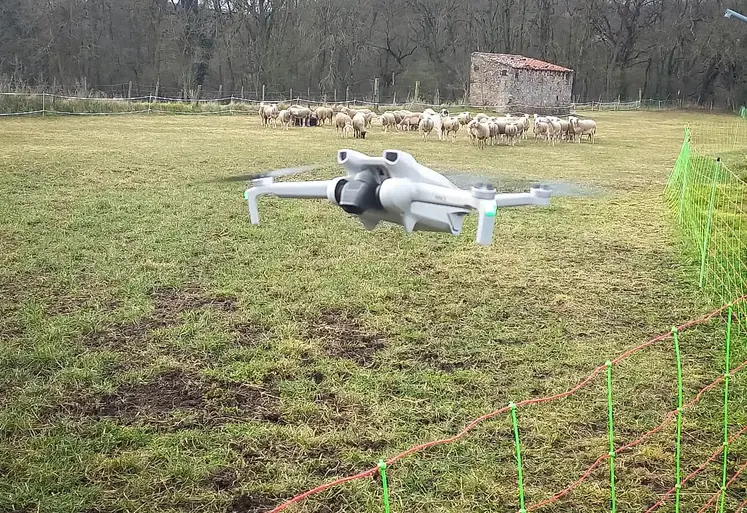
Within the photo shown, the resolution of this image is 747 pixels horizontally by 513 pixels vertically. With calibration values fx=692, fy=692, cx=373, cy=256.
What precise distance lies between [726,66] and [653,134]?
2454 centimetres

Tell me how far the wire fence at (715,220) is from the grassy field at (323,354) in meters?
0.25

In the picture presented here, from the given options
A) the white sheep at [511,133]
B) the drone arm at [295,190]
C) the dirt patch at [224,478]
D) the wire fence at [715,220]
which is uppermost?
the white sheep at [511,133]

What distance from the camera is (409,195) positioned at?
4.36ft

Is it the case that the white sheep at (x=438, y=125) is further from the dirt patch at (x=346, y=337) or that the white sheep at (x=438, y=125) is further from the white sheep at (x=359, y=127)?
the dirt patch at (x=346, y=337)

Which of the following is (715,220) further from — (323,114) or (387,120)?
(323,114)

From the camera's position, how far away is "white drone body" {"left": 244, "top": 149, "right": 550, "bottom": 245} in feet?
4.18

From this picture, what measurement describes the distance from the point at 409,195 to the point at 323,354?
3.79 m

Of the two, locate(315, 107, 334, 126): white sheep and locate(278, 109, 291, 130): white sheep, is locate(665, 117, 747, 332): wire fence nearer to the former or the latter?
locate(278, 109, 291, 130): white sheep

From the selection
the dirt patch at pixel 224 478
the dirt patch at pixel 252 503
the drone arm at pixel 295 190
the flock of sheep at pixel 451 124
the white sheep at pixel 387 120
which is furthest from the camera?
the white sheep at pixel 387 120

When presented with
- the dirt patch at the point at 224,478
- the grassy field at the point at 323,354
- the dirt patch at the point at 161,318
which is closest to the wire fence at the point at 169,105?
the grassy field at the point at 323,354

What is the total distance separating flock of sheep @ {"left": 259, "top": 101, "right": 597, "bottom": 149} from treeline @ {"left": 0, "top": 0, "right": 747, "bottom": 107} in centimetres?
1378

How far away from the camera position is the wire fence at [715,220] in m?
6.53

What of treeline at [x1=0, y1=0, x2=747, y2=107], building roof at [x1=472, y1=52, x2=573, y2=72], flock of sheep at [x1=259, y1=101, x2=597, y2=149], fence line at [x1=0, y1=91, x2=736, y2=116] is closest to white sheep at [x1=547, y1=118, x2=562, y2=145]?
flock of sheep at [x1=259, y1=101, x2=597, y2=149]

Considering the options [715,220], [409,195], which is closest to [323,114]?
[715,220]
